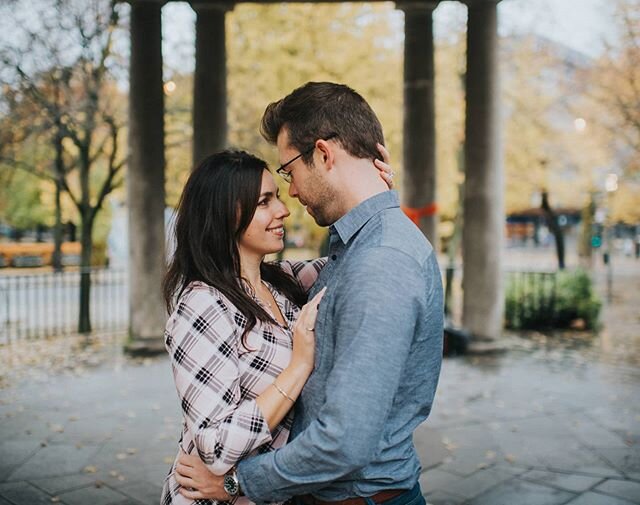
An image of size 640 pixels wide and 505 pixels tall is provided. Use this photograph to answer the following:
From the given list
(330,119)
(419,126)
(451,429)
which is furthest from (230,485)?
(419,126)

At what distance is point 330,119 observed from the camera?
1957mm

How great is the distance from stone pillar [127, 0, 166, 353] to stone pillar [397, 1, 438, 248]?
4161 millimetres

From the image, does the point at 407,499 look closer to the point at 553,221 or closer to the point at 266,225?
the point at 266,225

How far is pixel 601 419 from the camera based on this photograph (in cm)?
720

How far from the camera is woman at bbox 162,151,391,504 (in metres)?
1.95

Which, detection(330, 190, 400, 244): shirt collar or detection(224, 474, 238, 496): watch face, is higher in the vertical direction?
detection(330, 190, 400, 244): shirt collar

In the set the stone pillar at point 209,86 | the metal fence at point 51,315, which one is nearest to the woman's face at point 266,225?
the stone pillar at point 209,86

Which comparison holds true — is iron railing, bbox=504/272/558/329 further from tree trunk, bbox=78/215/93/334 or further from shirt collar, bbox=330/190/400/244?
shirt collar, bbox=330/190/400/244

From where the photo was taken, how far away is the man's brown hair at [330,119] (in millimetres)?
1962

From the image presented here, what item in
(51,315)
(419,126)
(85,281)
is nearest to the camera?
(419,126)

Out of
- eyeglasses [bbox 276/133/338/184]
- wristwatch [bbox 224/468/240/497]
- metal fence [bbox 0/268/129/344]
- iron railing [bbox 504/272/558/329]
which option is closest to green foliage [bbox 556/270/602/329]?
iron railing [bbox 504/272/558/329]

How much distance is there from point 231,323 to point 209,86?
9.78m

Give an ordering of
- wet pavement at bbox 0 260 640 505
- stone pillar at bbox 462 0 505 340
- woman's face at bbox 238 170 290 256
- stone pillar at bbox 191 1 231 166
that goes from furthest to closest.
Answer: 1. stone pillar at bbox 191 1 231 166
2. stone pillar at bbox 462 0 505 340
3. wet pavement at bbox 0 260 640 505
4. woman's face at bbox 238 170 290 256

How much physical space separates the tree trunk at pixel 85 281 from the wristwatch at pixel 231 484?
1196cm
